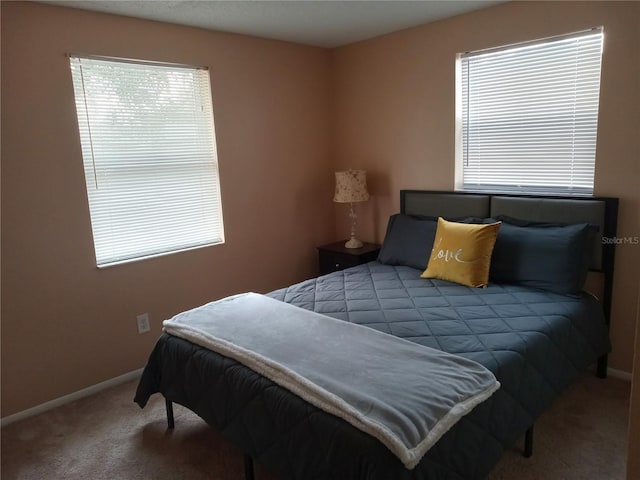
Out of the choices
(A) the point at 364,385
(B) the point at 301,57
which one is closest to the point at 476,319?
(A) the point at 364,385

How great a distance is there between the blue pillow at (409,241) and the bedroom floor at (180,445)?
1.17 metres

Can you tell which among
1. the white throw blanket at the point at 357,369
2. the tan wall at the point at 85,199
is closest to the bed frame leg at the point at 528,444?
the white throw blanket at the point at 357,369

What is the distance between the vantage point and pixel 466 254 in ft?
9.03

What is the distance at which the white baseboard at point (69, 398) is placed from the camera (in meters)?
2.60

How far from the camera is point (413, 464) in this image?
54.0 inches

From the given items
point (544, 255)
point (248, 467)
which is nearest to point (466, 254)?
point (544, 255)

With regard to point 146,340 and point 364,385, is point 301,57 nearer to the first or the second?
point 146,340

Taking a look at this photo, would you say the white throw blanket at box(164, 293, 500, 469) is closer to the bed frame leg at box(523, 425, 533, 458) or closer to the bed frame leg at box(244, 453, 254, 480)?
the bed frame leg at box(244, 453, 254, 480)

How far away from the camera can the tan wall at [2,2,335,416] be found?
253 cm

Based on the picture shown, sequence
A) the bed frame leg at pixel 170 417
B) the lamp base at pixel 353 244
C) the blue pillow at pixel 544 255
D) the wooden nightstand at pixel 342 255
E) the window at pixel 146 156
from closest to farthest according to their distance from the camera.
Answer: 1. the bed frame leg at pixel 170 417
2. the blue pillow at pixel 544 255
3. the window at pixel 146 156
4. the wooden nightstand at pixel 342 255
5. the lamp base at pixel 353 244

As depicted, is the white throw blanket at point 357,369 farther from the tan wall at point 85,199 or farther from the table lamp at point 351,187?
the table lamp at point 351,187

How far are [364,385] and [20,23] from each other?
251 centimetres

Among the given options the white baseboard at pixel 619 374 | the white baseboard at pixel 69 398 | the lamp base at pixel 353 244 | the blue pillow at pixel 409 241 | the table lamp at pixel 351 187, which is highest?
the table lamp at pixel 351 187

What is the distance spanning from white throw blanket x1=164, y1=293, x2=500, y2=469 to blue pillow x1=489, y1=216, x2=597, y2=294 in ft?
3.54
